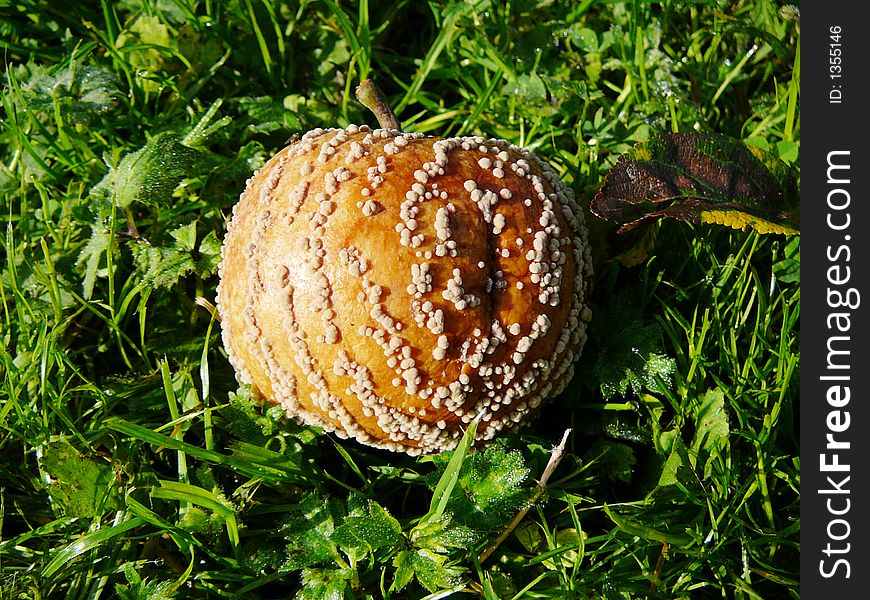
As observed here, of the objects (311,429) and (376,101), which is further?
(376,101)

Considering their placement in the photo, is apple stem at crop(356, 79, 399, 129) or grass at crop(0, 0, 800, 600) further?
apple stem at crop(356, 79, 399, 129)

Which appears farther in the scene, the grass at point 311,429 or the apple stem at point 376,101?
the apple stem at point 376,101

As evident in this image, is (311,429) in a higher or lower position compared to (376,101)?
lower

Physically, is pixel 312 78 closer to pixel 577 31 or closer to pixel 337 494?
pixel 577 31

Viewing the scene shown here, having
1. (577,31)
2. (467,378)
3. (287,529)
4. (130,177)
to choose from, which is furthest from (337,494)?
(577,31)
